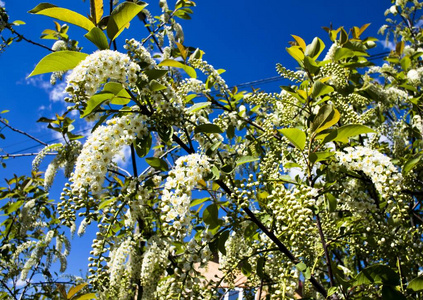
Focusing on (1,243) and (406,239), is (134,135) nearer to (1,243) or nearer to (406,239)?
(406,239)

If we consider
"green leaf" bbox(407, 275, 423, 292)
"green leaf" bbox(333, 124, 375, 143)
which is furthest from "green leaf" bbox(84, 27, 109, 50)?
"green leaf" bbox(407, 275, 423, 292)

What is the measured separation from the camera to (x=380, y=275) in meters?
1.68

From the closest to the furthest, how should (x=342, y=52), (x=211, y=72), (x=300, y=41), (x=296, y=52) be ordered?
(x=296, y=52) → (x=300, y=41) → (x=342, y=52) → (x=211, y=72)

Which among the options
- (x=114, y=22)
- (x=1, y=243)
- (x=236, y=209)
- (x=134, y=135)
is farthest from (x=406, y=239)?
(x=1, y=243)

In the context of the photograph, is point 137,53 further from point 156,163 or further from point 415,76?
point 415,76

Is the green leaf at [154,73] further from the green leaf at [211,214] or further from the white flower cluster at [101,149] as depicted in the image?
the green leaf at [211,214]

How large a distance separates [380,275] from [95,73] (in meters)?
1.86

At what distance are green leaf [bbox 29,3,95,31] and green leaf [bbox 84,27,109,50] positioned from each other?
0.12 metres

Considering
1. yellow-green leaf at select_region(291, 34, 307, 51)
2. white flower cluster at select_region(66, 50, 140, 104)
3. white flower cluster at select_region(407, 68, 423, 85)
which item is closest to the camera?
white flower cluster at select_region(66, 50, 140, 104)

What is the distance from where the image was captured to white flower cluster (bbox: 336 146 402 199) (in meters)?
1.75

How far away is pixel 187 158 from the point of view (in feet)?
5.99

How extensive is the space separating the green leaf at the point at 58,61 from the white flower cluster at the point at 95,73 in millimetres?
51

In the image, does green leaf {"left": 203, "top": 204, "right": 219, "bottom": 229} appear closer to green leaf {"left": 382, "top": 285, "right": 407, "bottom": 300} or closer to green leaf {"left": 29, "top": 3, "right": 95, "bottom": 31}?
green leaf {"left": 382, "top": 285, "right": 407, "bottom": 300}

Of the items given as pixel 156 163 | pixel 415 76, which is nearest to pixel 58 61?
pixel 156 163
